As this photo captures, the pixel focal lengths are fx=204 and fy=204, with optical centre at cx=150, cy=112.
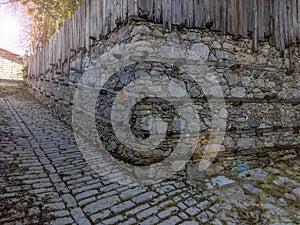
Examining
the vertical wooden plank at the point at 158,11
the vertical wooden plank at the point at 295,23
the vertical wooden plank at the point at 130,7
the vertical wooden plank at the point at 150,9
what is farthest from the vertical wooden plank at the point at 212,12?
the vertical wooden plank at the point at 295,23

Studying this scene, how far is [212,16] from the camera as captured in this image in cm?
342

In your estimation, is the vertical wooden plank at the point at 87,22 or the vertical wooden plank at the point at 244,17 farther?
the vertical wooden plank at the point at 87,22

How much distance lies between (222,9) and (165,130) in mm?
2303

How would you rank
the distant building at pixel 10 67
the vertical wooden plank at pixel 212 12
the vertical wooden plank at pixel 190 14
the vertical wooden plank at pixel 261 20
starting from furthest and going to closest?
the distant building at pixel 10 67 → the vertical wooden plank at pixel 261 20 → the vertical wooden plank at pixel 212 12 → the vertical wooden plank at pixel 190 14

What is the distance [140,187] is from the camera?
290 centimetres

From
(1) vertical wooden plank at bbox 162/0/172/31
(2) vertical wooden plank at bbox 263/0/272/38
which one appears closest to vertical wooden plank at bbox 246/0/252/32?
(2) vertical wooden plank at bbox 263/0/272/38

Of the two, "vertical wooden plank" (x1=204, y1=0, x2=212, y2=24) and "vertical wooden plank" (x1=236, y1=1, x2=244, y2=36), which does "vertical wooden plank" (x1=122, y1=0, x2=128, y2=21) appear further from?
"vertical wooden plank" (x1=236, y1=1, x2=244, y2=36)

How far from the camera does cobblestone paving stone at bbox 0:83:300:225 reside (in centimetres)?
223

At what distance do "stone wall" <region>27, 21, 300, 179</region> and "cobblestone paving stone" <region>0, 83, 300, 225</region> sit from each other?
45cm

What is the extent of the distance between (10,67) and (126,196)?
1998 centimetres

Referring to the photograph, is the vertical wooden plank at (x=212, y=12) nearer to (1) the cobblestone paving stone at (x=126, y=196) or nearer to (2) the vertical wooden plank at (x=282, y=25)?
(2) the vertical wooden plank at (x=282, y=25)

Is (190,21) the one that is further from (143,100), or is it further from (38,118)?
(38,118)

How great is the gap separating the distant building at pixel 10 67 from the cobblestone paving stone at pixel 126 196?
56.3 ft

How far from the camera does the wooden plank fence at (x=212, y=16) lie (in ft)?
10.3
